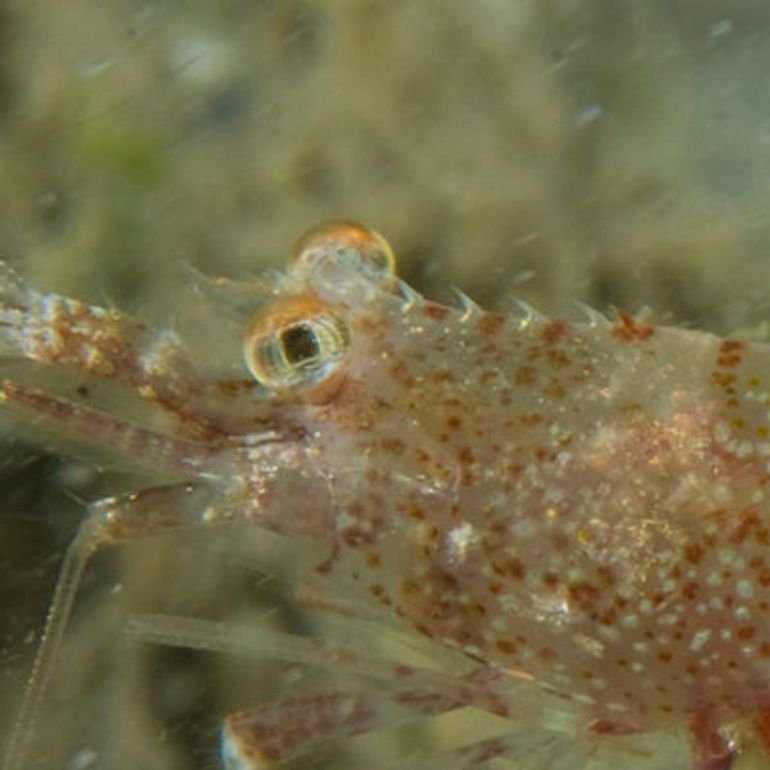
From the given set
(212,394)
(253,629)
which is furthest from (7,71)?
(253,629)

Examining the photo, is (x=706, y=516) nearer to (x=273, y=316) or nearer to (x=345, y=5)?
(x=273, y=316)

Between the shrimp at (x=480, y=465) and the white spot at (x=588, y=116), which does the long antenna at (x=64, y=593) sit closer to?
the shrimp at (x=480, y=465)

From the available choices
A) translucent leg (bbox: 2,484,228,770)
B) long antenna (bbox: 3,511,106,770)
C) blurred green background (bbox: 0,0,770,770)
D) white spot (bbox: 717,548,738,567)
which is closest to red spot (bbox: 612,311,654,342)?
white spot (bbox: 717,548,738,567)

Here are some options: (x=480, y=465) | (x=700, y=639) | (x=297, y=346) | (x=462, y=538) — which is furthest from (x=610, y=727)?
(x=297, y=346)

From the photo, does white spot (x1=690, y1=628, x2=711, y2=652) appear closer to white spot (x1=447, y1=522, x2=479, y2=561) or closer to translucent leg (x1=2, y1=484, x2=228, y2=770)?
white spot (x1=447, y1=522, x2=479, y2=561)

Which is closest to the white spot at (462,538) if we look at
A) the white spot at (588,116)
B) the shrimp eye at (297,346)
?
the shrimp eye at (297,346)

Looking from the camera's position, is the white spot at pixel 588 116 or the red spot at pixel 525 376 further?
the white spot at pixel 588 116

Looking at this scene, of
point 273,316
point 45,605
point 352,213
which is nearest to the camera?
point 273,316

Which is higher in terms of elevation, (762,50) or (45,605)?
(762,50)
